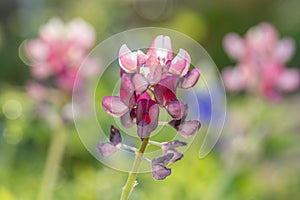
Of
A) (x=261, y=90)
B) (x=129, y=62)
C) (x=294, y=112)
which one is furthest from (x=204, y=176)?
(x=294, y=112)

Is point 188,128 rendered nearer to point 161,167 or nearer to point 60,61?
point 161,167

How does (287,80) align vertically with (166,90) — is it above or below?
above

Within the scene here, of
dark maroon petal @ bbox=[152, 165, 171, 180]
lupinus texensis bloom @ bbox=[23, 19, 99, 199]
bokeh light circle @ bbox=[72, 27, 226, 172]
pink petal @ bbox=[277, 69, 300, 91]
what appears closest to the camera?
dark maroon petal @ bbox=[152, 165, 171, 180]

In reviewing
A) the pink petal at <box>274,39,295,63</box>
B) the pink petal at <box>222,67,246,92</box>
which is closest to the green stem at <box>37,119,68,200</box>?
the pink petal at <box>222,67,246,92</box>

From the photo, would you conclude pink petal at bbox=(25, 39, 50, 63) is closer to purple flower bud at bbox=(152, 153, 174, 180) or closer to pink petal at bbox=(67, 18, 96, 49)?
pink petal at bbox=(67, 18, 96, 49)

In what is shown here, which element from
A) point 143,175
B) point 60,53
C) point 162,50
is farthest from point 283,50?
point 162,50

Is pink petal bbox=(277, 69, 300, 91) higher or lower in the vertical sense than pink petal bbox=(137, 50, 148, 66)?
higher

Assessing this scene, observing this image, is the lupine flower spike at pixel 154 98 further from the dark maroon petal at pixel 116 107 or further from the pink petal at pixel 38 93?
the pink petal at pixel 38 93
